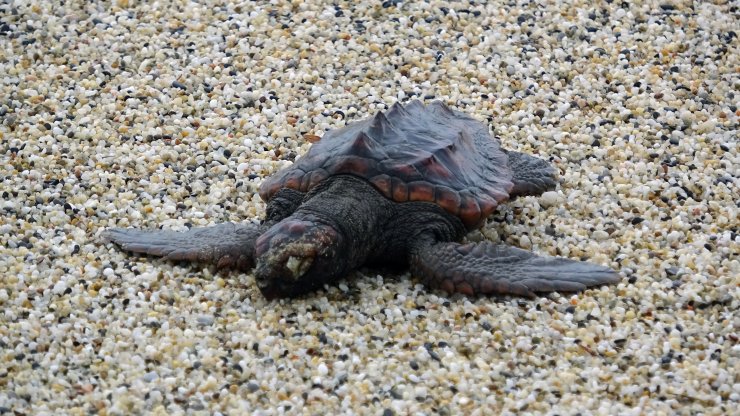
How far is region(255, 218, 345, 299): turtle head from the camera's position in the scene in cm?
455

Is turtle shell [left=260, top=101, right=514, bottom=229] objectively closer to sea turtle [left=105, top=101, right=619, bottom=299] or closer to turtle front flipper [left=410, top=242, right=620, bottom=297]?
sea turtle [left=105, top=101, right=619, bottom=299]

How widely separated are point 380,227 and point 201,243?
970 millimetres

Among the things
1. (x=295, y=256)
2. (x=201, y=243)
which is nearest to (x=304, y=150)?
(x=201, y=243)

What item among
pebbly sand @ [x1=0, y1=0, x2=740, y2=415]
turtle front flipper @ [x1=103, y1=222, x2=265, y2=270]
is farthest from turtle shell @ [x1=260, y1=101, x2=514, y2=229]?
pebbly sand @ [x1=0, y1=0, x2=740, y2=415]

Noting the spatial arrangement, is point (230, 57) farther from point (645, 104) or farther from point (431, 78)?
point (645, 104)

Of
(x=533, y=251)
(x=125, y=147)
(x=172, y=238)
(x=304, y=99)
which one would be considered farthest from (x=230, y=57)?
(x=533, y=251)

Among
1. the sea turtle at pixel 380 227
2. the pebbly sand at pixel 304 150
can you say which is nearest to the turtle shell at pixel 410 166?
the sea turtle at pixel 380 227

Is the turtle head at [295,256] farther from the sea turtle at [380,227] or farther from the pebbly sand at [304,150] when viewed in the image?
the pebbly sand at [304,150]

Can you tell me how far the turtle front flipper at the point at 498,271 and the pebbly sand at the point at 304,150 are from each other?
0.08m

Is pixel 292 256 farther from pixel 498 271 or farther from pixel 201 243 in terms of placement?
pixel 498 271

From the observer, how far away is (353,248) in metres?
4.82

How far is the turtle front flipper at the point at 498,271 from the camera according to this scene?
185 inches

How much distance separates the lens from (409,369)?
13.8ft

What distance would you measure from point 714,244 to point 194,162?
318 centimetres
